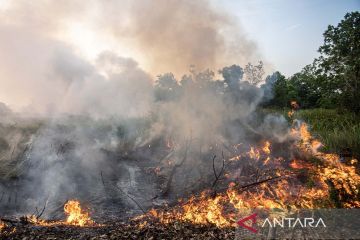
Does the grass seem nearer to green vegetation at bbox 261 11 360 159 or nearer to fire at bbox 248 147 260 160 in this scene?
green vegetation at bbox 261 11 360 159

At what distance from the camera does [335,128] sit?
16812 mm

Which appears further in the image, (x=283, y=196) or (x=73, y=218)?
(x=283, y=196)

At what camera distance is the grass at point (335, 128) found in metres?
13.4

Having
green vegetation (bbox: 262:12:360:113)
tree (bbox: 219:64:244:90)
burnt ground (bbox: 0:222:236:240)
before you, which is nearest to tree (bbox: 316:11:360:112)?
green vegetation (bbox: 262:12:360:113)

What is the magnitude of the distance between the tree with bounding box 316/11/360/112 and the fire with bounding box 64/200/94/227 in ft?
59.4

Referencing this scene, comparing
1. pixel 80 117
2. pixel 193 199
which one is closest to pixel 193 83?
pixel 80 117

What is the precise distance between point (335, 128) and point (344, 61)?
7.75 metres

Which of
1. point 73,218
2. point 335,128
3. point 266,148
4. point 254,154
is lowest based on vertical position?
point 73,218

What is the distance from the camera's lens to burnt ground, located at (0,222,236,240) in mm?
7514

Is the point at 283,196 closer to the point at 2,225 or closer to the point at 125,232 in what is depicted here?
the point at 125,232

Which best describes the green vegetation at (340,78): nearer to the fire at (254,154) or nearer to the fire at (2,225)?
the fire at (254,154)

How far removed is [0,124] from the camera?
680 inches

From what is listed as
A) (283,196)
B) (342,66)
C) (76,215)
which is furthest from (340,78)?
(76,215)

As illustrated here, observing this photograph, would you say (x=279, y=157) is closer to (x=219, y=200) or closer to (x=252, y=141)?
(x=252, y=141)
